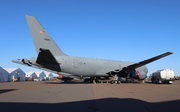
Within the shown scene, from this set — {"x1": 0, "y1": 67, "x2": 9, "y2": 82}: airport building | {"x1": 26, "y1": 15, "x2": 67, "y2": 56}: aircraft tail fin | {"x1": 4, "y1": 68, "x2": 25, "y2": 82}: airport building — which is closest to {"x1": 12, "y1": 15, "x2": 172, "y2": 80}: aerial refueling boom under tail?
{"x1": 26, "y1": 15, "x2": 67, "y2": 56}: aircraft tail fin

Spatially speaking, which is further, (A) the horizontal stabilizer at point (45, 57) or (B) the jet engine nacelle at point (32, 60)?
(B) the jet engine nacelle at point (32, 60)

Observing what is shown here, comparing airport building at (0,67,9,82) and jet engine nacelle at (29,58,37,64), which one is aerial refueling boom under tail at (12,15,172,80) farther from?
Result: airport building at (0,67,9,82)

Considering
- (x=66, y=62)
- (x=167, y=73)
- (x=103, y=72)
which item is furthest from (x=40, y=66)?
(x=167, y=73)

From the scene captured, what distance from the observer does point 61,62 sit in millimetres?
25594

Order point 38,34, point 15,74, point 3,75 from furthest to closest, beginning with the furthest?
1. point 15,74
2. point 3,75
3. point 38,34

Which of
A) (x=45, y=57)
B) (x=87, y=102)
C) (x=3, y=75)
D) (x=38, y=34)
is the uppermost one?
(x=38, y=34)

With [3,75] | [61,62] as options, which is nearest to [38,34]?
[61,62]

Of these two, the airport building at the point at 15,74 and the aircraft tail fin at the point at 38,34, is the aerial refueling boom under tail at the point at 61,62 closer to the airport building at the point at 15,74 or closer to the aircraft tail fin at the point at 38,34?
the aircraft tail fin at the point at 38,34

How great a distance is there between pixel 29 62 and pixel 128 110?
64.1 feet

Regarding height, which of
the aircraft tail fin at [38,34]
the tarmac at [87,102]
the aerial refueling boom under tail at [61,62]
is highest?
the aircraft tail fin at [38,34]

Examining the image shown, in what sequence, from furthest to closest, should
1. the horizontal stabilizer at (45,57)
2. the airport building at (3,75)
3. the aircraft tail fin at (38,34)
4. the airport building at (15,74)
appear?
1. the airport building at (15,74)
2. the airport building at (3,75)
3. the aircraft tail fin at (38,34)
4. the horizontal stabilizer at (45,57)

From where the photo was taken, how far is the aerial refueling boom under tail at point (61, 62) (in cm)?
2389

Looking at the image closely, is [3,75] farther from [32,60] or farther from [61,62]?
[61,62]

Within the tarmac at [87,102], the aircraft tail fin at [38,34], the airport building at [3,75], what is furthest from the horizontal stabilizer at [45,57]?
the airport building at [3,75]
